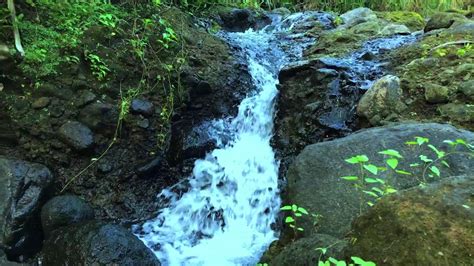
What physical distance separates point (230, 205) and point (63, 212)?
189 cm

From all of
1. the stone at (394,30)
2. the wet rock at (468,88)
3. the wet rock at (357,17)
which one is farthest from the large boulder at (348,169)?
the wet rock at (357,17)

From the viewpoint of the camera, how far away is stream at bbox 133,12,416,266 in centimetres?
439

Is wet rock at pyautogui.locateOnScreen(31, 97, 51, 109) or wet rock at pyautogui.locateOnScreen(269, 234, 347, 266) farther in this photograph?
wet rock at pyautogui.locateOnScreen(31, 97, 51, 109)

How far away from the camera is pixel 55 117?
4.65 m

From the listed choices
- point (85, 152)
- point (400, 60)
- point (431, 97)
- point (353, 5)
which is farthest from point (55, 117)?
point (353, 5)

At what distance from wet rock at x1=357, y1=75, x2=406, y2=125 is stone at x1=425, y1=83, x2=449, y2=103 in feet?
0.97

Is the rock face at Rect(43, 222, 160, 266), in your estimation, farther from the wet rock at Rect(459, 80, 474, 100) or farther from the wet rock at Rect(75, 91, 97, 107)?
the wet rock at Rect(459, 80, 474, 100)

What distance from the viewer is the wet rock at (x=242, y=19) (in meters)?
9.46

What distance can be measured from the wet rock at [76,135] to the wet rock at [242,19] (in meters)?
5.40

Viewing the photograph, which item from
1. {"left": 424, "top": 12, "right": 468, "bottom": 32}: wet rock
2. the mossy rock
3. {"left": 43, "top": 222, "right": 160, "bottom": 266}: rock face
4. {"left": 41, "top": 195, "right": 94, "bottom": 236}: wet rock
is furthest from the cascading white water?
the mossy rock

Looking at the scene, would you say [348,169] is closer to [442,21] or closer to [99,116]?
[99,116]

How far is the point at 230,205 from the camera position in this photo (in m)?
4.93

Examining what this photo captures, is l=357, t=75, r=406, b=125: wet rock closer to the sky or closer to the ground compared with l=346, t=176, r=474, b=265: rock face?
closer to the ground

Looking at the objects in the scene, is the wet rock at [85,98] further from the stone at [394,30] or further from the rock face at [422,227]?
the stone at [394,30]
